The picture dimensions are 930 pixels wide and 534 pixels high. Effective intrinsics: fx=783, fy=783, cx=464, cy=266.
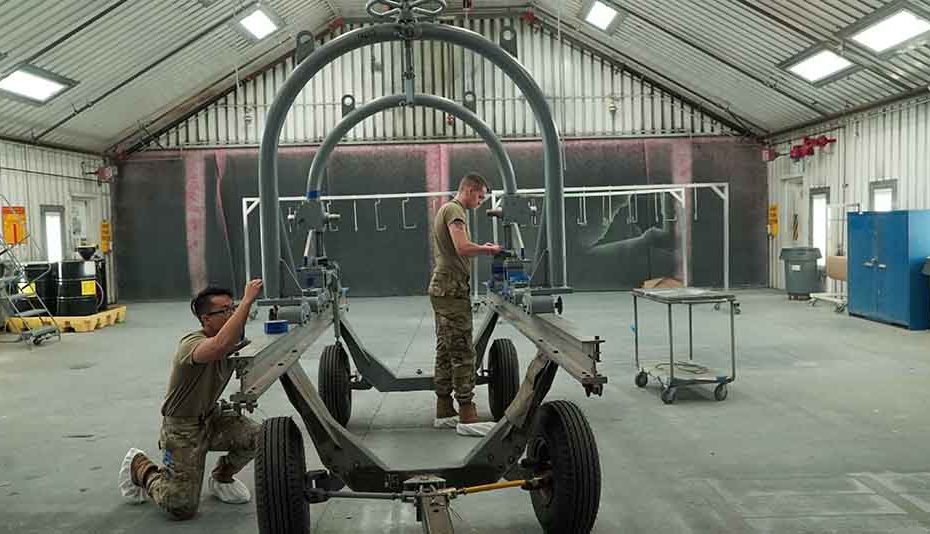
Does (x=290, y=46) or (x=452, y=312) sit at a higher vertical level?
(x=290, y=46)

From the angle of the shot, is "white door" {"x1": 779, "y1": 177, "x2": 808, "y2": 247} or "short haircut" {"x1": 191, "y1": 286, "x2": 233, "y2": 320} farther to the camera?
"white door" {"x1": 779, "y1": 177, "x2": 808, "y2": 247}

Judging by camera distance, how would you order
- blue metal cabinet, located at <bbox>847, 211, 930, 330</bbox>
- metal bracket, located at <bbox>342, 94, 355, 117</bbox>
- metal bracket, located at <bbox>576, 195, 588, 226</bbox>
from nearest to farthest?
metal bracket, located at <bbox>342, 94, 355, 117</bbox>, blue metal cabinet, located at <bbox>847, 211, 930, 330</bbox>, metal bracket, located at <bbox>576, 195, 588, 226</bbox>

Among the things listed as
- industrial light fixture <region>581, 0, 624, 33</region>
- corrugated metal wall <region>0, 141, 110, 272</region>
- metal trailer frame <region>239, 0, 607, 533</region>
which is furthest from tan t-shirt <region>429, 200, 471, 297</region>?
corrugated metal wall <region>0, 141, 110, 272</region>

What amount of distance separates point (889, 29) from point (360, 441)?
10.2 m

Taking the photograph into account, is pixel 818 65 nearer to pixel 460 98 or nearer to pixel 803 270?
pixel 803 270

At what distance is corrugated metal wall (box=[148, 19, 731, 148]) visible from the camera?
750 inches

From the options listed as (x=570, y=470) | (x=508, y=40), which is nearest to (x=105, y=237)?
(x=508, y=40)

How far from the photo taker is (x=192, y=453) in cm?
470

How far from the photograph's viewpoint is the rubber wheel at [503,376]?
6820 millimetres

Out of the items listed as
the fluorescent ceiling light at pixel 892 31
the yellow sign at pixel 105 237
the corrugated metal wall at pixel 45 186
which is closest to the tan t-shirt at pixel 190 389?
the fluorescent ceiling light at pixel 892 31

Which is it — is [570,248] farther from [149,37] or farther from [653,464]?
[653,464]

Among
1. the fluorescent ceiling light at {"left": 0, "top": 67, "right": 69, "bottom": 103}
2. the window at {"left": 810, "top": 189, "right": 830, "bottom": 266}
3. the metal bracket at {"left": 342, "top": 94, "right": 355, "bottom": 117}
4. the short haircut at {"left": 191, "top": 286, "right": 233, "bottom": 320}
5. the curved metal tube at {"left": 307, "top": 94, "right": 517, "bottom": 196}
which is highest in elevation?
the fluorescent ceiling light at {"left": 0, "top": 67, "right": 69, "bottom": 103}

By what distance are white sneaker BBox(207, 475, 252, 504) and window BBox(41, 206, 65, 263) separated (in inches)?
505

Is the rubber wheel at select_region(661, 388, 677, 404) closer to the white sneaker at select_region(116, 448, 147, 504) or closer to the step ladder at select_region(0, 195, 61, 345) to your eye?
the white sneaker at select_region(116, 448, 147, 504)
